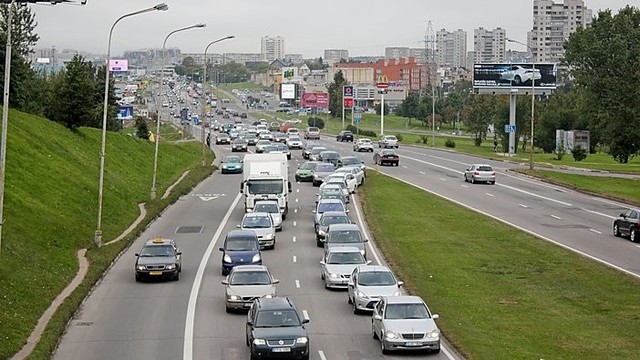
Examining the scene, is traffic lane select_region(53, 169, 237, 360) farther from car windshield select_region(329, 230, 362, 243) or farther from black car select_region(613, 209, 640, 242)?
black car select_region(613, 209, 640, 242)

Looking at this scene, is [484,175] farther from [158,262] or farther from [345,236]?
[158,262]

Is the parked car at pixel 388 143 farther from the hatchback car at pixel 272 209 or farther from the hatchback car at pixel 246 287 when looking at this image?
the hatchback car at pixel 246 287

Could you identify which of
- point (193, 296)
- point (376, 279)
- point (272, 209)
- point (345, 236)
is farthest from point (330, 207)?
point (376, 279)

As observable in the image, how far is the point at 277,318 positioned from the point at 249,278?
6324 mm

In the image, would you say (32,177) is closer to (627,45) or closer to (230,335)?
(230,335)

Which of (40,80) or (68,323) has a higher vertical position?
(40,80)

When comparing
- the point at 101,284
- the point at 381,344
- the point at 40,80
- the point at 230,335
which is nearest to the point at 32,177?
the point at 101,284

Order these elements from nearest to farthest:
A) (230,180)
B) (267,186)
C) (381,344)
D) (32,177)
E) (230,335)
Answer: (381,344), (230,335), (32,177), (267,186), (230,180)

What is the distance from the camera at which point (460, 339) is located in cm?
2684

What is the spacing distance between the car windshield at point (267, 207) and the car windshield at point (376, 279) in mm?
19153

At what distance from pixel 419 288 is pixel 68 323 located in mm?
11384

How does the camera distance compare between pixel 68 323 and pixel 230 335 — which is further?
pixel 68 323

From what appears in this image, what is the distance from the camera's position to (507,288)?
35.6 m

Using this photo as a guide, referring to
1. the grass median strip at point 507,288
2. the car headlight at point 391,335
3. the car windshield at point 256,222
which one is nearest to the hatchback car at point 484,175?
the grass median strip at point 507,288
